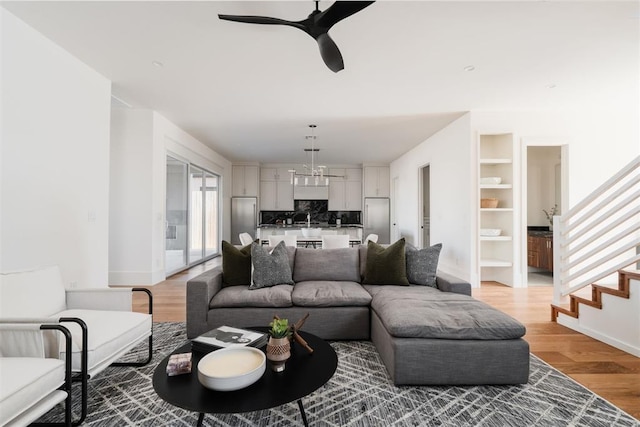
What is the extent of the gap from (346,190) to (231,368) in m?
8.06

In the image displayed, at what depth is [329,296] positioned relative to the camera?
2604 mm

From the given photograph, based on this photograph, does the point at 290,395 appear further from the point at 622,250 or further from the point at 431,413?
the point at 622,250

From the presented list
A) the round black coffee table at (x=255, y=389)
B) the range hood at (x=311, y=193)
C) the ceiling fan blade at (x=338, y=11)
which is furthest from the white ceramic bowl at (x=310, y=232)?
the round black coffee table at (x=255, y=389)

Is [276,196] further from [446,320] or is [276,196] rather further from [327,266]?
[446,320]

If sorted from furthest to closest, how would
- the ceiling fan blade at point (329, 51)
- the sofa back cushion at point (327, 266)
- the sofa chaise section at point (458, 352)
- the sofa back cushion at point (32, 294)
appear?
the sofa back cushion at point (327, 266), the ceiling fan blade at point (329, 51), the sofa chaise section at point (458, 352), the sofa back cushion at point (32, 294)

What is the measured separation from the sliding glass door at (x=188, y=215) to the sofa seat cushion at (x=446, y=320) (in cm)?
446

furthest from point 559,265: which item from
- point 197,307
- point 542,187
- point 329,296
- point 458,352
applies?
point 542,187

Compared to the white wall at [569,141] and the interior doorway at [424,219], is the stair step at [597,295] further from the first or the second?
the interior doorway at [424,219]

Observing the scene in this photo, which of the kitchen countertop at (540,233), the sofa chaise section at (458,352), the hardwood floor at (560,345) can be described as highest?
the kitchen countertop at (540,233)

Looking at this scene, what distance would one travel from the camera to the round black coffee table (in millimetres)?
1214

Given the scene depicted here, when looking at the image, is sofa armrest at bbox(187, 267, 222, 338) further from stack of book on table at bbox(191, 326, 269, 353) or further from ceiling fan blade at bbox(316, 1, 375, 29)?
ceiling fan blade at bbox(316, 1, 375, 29)

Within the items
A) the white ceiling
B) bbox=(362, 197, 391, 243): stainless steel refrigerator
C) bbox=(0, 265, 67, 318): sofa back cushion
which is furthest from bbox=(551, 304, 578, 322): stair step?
bbox=(362, 197, 391, 243): stainless steel refrigerator

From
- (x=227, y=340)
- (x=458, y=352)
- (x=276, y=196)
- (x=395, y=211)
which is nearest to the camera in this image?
(x=227, y=340)

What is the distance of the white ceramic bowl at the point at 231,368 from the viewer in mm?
1288
